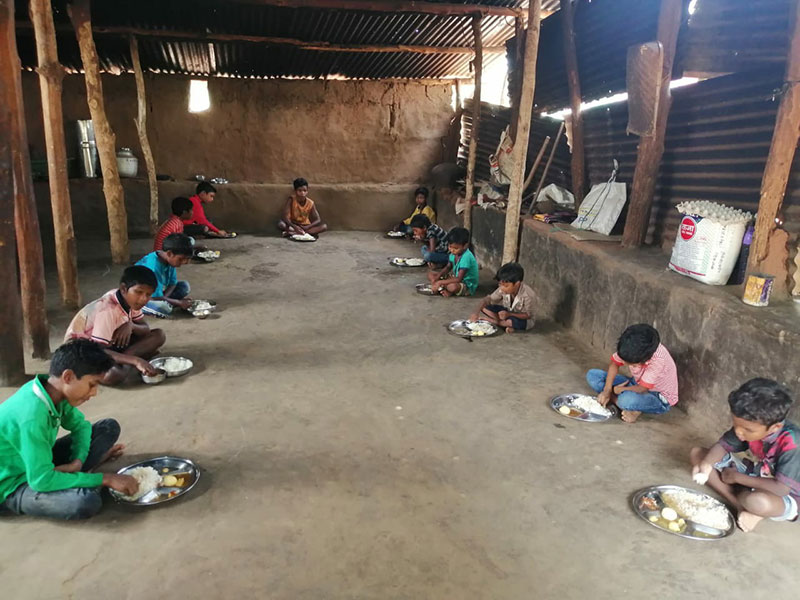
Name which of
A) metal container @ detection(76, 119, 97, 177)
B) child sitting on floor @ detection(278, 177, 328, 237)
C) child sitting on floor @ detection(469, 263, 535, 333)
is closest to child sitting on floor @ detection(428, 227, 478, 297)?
child sitting on floor @ detection(469, 263, 535, 333)

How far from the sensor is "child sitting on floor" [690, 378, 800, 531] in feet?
8.29

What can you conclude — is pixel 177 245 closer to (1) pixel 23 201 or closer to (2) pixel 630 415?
(1) pixel 23 201

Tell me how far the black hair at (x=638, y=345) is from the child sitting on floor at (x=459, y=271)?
307 cm

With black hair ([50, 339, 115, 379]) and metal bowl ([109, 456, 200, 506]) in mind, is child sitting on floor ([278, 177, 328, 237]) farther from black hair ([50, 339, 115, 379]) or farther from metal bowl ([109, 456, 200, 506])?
black hair ([50, 339, 115, 379])

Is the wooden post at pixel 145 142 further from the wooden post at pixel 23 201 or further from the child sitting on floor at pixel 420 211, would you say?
the wooden post at pixel 23 201

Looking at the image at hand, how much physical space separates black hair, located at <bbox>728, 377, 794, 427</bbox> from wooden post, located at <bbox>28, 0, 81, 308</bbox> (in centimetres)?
566

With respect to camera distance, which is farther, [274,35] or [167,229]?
[274,35]

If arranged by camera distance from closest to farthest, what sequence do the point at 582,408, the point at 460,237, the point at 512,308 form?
1. the point at 582,408
2. the point at 512,308
3. the point at 460,237

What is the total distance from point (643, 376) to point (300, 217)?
7.99m

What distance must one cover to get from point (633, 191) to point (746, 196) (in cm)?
99

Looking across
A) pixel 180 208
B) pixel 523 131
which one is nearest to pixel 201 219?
pixel 180 208

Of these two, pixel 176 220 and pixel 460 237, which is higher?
pixel 176 220

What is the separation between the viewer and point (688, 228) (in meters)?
4.16

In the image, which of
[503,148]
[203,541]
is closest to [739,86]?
[503,148]
